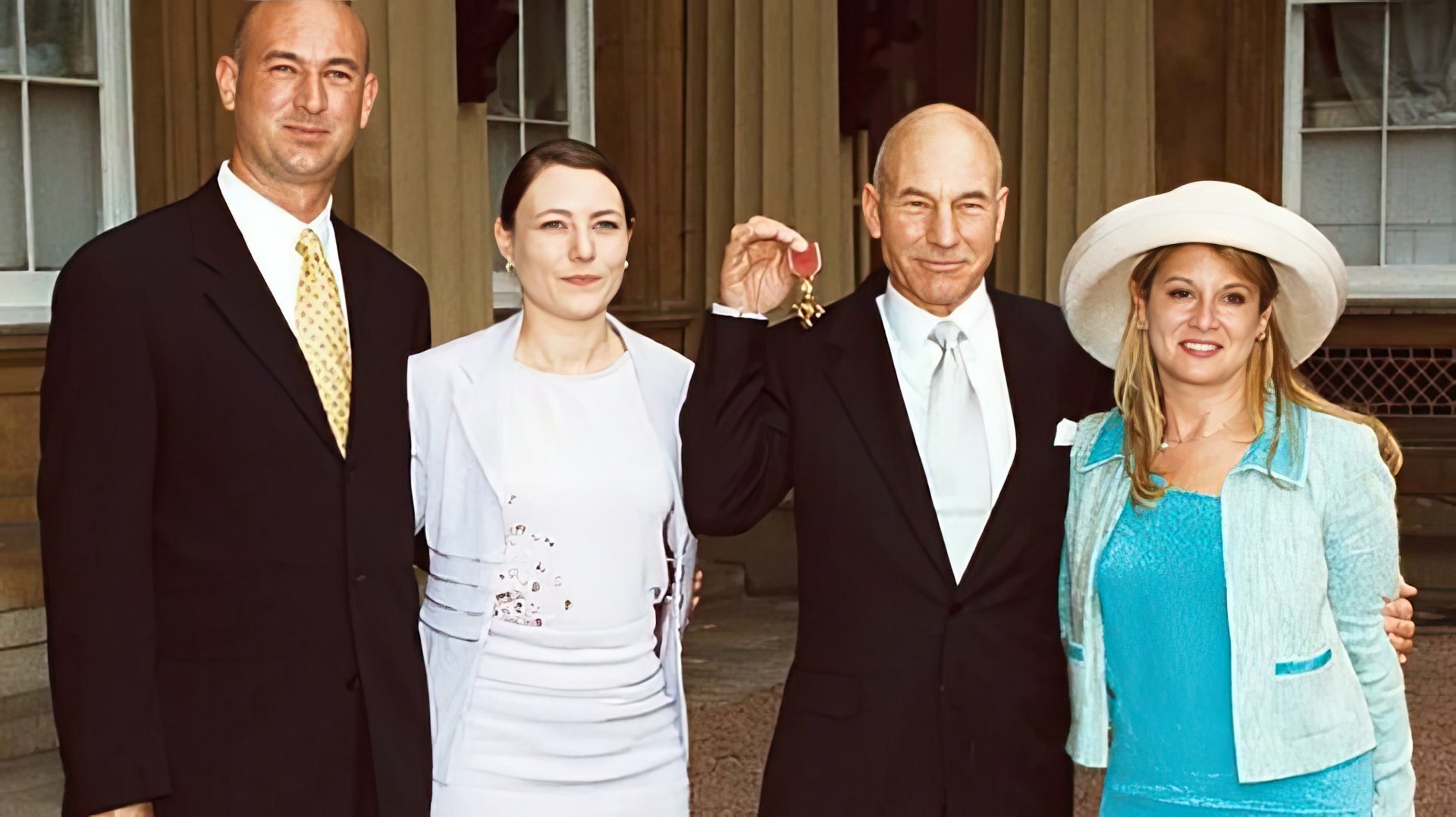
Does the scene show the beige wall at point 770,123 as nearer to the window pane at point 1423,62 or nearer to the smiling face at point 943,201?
the window pane at point 1423,62

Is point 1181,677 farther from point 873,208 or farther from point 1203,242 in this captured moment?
point 873,208

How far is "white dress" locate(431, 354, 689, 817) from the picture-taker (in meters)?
2.40

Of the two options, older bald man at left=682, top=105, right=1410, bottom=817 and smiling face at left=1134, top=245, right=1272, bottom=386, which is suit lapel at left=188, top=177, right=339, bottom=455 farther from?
smiling face at left=1134, top=245, right=1272, bottom=386

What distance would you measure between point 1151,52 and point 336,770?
242 inches

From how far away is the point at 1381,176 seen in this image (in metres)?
8.16

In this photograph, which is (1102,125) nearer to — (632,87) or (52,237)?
(632,87)

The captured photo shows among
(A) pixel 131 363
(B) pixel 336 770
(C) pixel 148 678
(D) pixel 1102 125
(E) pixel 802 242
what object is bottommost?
(B) pixel 336 770

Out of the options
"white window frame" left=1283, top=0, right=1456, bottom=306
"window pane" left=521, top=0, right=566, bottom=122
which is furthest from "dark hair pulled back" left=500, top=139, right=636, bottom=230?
"white window frame" left=1283, top=0, right=1456, bottom=306

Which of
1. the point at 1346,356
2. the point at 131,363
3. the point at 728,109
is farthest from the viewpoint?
the point at 1346,356

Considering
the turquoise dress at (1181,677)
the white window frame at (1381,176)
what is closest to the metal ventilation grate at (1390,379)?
the white window frame at (1381,176)

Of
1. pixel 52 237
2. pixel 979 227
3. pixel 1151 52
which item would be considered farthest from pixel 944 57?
pixel 979 227

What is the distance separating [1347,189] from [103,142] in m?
5.78

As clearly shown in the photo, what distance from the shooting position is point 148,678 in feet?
7.30

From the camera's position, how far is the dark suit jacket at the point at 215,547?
2191mm
